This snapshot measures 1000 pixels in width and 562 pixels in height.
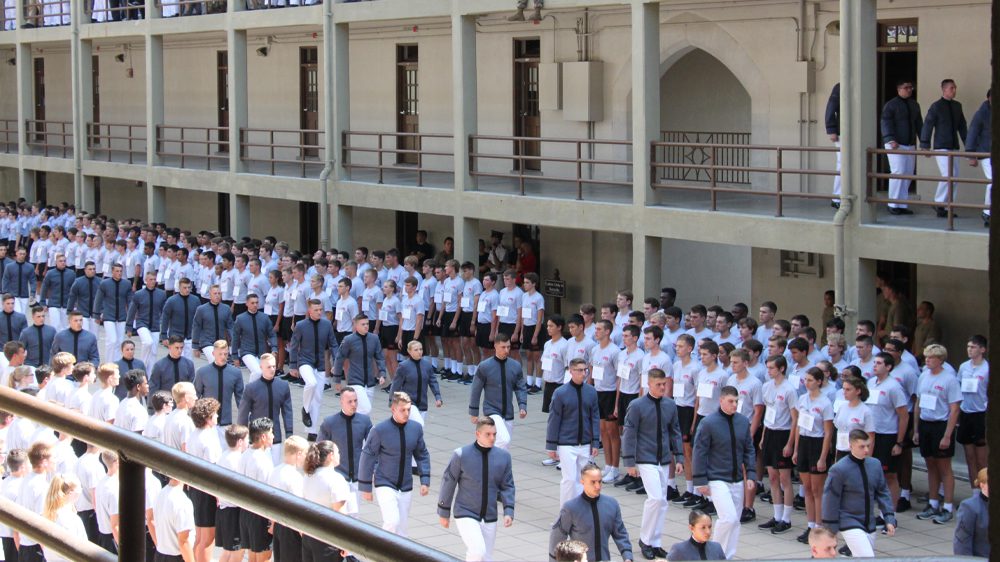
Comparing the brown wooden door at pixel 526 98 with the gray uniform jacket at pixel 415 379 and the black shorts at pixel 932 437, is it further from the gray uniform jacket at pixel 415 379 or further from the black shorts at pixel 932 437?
the black shorts at pixel 932 437

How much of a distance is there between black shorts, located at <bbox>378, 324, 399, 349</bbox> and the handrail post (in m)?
18.9

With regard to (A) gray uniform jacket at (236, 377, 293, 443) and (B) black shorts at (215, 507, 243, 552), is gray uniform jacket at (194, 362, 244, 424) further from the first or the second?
(B) black shorts at (215, 507, 243, 552)

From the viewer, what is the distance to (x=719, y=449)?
12.9 metres

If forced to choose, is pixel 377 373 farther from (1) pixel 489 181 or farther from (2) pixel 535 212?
(1) pixel 489 181

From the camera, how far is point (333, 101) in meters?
26.4

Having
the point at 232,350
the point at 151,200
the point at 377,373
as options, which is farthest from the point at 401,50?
the point at 377,373

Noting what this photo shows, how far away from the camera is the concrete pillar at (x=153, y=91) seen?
31.7 meters

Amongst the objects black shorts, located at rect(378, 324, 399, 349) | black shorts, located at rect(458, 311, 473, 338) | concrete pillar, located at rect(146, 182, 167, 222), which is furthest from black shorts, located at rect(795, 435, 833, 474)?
concrete pillar, located at rect(146, 182, 167, 222)

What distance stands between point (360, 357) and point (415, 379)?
1.92 m

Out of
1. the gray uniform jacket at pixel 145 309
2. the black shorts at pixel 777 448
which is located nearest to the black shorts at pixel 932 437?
the black shorts at pixel 777 448

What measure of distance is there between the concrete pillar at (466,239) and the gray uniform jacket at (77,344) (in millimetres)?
7311

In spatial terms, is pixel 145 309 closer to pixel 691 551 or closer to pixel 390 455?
pixel 390 455

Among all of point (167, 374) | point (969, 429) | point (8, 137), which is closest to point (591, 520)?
point (969, 429)

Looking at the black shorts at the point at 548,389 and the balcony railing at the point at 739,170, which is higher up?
the balcony railing at the point at 739,170
